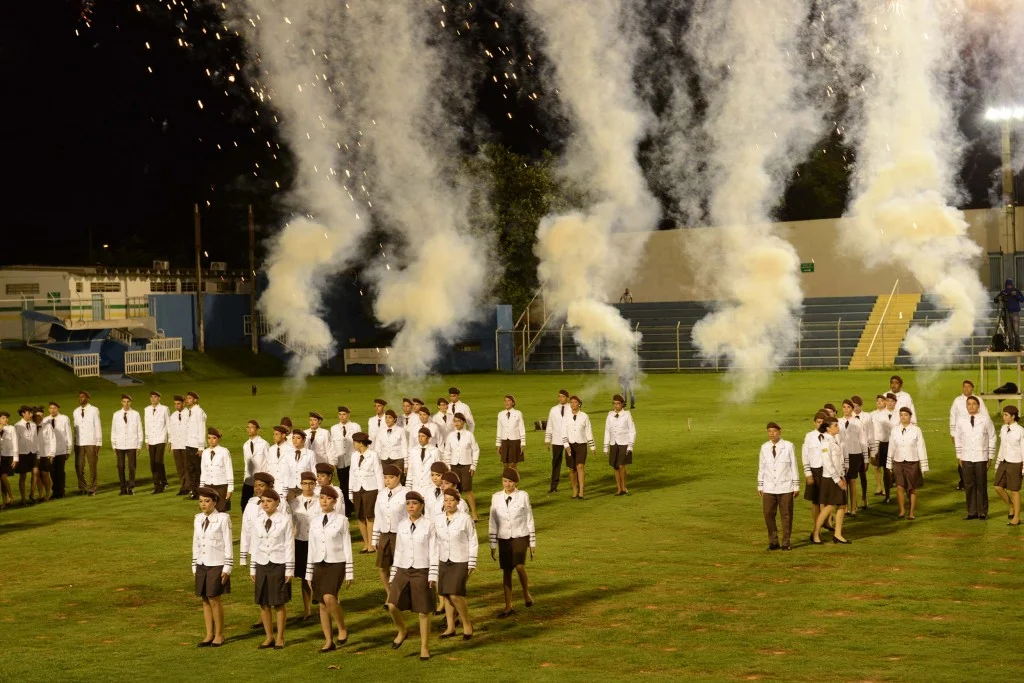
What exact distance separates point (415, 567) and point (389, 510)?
1428 mm

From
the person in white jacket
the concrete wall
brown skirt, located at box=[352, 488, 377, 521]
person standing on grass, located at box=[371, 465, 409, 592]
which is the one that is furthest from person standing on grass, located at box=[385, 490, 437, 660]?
the concrete wall

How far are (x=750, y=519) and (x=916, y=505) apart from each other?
3.28 metres

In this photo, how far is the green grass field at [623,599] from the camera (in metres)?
12.2

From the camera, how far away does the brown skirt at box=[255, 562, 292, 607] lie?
1292 centimetres

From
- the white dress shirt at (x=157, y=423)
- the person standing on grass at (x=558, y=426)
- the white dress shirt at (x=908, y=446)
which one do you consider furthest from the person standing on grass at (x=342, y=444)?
the white dress shirt at (x=908, y=446)

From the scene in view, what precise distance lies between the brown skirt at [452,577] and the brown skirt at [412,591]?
33 cm

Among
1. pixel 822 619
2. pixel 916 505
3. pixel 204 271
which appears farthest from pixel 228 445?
pixel 204 271

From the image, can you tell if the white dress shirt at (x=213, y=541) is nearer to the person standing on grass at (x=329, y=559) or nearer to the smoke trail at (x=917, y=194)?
the person standing on grass at (x=329, y=559)

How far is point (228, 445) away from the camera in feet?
102

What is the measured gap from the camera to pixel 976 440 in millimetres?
19094

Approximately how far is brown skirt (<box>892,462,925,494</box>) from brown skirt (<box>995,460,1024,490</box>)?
1.23 metres

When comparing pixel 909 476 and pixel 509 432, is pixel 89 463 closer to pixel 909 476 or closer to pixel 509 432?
pixel 509 432

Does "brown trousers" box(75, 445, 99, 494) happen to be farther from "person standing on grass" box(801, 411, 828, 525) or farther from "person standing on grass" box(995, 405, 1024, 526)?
"person standing on grass" box(995, 405, 1024, 526)

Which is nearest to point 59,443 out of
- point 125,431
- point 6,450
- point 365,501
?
point 6,450
